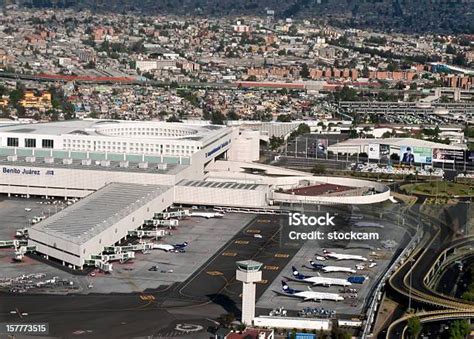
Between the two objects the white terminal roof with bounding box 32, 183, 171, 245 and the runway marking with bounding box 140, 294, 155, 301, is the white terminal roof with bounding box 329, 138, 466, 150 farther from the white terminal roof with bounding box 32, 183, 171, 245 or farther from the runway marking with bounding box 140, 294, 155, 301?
the runway marking with bounding box 140, 294, 155, 301

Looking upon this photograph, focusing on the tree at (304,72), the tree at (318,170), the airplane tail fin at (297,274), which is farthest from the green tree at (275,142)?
the tree at (304,72)

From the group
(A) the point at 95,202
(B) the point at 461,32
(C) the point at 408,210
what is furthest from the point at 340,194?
(B) the point at 461,32

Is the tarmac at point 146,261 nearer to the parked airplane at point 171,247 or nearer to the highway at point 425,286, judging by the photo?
the parked airplane at point 171,247

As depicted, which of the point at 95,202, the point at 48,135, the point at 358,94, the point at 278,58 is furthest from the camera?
the point at 278,58

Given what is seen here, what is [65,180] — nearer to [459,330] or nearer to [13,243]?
[13,243]

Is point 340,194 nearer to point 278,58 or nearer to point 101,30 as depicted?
point 278,58

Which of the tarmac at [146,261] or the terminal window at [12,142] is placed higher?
the terminal window at [12,142]

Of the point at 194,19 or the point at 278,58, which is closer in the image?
the point at 278,58

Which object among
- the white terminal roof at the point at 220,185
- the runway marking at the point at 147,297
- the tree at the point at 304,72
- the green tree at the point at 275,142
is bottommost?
the runway marking at the point at 147,297
